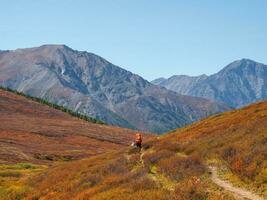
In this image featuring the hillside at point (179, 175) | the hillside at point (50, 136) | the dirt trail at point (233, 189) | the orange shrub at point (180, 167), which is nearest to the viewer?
the dirt trail at point (233, 189)

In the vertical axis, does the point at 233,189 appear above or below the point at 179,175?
above

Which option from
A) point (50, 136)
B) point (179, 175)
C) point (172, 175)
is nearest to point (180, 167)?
point (172, 175)

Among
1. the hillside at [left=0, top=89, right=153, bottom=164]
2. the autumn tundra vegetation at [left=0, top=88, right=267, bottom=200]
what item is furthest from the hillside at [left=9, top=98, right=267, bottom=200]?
the hillside at [left=0, top=89, right=153, bottom=164]

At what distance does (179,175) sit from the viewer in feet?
89.4

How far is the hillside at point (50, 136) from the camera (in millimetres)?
101975

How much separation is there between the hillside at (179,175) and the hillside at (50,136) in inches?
1931

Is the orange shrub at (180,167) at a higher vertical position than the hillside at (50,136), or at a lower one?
higher

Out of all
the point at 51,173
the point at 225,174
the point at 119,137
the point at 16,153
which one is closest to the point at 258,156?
the point at 225,174

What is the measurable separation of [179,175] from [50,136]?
375ft

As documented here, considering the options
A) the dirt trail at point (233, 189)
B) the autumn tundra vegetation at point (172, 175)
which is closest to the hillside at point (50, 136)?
the autumn tundra vegetation at point (172, 175)

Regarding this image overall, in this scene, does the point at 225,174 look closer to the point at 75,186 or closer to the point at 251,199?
the point at 251,199

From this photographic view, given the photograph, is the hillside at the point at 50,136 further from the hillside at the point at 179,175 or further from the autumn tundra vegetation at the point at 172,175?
the hillside at the point at 179,175

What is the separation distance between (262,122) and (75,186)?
15.5m

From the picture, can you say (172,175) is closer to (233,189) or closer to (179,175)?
(179,175)
